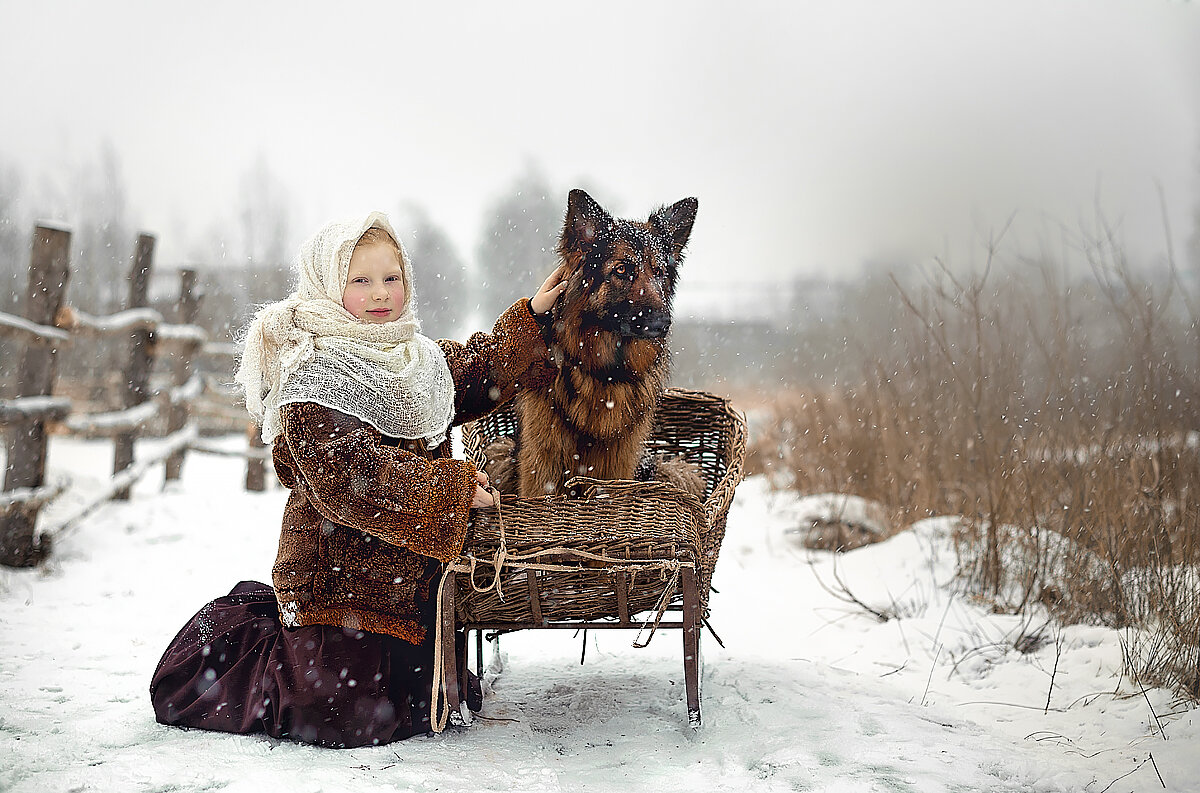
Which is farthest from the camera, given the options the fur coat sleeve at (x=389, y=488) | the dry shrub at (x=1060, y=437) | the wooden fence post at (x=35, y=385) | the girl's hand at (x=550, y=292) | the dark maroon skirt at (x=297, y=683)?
the wooden fence post at (x=35, y=385)

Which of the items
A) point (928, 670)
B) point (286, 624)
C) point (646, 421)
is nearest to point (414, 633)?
point (286, 624)

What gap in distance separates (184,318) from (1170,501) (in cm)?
604

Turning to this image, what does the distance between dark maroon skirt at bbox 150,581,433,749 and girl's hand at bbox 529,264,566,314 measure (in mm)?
1002

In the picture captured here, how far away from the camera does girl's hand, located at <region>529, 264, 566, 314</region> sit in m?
2.36

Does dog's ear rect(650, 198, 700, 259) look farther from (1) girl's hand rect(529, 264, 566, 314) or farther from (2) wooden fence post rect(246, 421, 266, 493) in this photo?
(2) wooden fence post rect(246, 421, 266, 493)

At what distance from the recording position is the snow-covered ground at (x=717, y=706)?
179 centimetres

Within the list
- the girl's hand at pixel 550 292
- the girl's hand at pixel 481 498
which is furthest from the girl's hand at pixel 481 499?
the girl's hand at pixel 550 292

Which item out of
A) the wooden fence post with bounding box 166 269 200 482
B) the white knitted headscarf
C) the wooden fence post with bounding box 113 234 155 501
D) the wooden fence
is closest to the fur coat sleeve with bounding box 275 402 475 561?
the white knitted headscarf

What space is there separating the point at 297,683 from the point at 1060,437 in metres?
2.88

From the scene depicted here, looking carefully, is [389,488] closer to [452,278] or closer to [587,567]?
[587,567]

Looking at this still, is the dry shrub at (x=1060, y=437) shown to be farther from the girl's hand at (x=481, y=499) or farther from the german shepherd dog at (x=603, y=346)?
the girl's hand at (x=481, y=499)

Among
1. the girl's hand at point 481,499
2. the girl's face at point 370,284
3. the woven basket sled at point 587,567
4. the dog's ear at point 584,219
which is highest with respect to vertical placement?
the dog's ear at point 584,219

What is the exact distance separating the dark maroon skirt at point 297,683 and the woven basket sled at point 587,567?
13 cm

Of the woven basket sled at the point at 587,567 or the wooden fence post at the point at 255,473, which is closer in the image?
the woven basket sled at the point at 587,567
